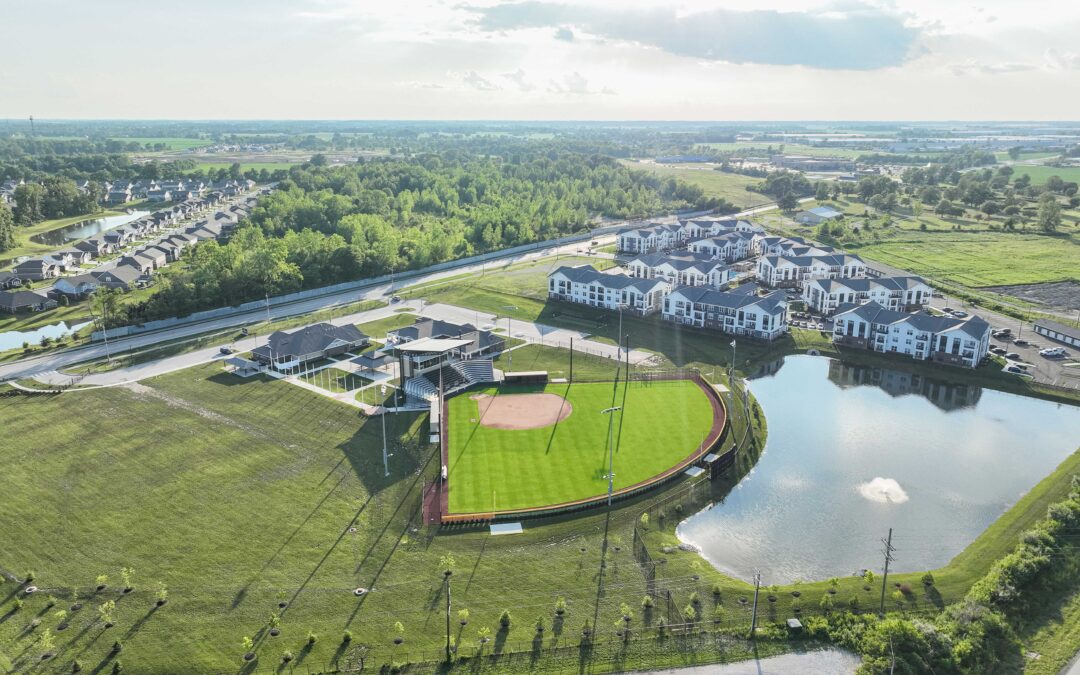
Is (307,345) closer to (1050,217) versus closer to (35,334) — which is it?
(35,334)

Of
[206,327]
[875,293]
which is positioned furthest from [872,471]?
[206,327]

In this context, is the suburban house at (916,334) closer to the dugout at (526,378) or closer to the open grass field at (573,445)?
the open grass field at (573,445)

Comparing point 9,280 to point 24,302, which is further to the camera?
point 9,280

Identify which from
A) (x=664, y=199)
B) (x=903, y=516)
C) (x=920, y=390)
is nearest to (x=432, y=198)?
(x=664, y=199)

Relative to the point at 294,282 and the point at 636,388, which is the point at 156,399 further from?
the point at 636,388

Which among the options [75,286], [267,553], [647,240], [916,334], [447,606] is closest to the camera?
[447,606]

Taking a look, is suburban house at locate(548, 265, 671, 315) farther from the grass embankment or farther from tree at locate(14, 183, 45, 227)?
tree at locate(14, 183, 45, 227)

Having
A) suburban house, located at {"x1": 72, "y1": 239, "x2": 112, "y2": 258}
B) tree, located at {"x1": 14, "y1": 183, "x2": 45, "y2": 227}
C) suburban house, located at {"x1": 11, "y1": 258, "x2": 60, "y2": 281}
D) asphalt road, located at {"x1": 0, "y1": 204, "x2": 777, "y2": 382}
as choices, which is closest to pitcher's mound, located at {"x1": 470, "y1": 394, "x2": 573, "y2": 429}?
asphalt road, located at {"x1": 0, "y1": 204, "x2": 777, "y2": 382}

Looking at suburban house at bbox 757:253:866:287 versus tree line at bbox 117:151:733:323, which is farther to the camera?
suburban house at bbox 757:253:866:287

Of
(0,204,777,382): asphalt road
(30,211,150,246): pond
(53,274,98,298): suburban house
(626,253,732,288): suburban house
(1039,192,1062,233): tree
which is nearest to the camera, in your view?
(0,204,777,382): asphalt road
